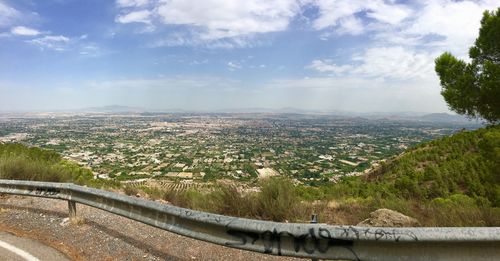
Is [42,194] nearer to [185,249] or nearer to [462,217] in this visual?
[185,249]

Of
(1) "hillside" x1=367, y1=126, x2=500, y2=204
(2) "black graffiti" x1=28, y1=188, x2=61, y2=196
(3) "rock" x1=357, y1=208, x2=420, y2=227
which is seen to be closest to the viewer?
(3) "rock" x1=357, y1=208, x2=420, y2=227

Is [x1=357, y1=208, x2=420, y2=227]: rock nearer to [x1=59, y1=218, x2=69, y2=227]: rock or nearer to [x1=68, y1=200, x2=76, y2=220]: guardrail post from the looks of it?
[x1=68, y1=200, x2=76, y2=220]: guardrail post

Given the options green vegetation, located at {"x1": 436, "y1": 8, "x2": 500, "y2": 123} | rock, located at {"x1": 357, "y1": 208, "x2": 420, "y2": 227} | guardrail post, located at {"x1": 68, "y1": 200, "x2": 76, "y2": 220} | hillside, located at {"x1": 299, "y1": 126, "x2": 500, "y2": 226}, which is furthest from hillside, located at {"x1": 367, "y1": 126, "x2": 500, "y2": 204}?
guardrail post, located at {"x1": 68, "y1": 200, "x2": 76, "y2": 220}

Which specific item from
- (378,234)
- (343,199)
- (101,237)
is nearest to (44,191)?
(101,237)

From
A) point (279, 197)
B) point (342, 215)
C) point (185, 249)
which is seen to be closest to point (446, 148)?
point (342, 215)

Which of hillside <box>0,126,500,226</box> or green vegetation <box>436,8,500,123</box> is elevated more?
green vegetation <box>436,8,500,123</box>

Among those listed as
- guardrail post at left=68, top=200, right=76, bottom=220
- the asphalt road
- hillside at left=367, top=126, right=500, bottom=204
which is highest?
guardrail post at left=68, top=200, right=76, bottom=220

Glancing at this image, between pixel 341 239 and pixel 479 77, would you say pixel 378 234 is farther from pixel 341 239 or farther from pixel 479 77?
pixel 479 77
